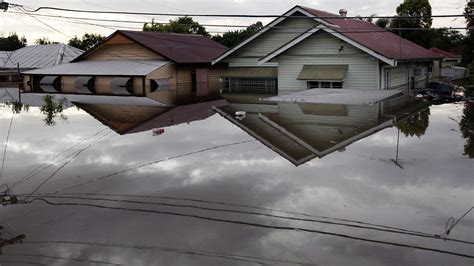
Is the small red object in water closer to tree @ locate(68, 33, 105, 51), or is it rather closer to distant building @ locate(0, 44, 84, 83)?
distant building @ locate(0, 44, 84, 83)

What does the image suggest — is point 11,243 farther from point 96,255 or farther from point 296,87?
point 296,87

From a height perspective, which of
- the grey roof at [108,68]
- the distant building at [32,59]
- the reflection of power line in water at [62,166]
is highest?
the distant building at [32,59]

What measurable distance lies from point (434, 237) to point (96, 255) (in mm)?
4126

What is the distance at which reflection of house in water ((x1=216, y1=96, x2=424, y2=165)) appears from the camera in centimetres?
1130

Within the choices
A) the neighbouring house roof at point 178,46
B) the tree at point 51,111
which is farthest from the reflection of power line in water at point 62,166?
the neighbouring house roof at point 178,46

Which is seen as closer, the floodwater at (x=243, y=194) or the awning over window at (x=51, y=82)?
the floodwater at (x=243, y=194)

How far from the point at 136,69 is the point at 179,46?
669cm

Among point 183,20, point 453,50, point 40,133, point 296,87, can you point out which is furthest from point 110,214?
point 453,50

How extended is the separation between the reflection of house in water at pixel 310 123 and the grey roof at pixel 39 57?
109 feet

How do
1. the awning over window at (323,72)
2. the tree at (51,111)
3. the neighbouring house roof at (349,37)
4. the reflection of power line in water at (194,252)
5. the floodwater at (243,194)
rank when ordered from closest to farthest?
the reflection of power line in water at (194,252) → the floodwater at (243,194) → the tree at (51,111) → the neighbouring house roof at (349,37) → the awning over window at (323,72)

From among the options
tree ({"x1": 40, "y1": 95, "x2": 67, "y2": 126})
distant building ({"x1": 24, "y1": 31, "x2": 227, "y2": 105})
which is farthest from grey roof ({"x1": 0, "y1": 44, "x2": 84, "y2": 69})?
tree ({"x1": 40, "y1": 95, "x2": 67, "y2": 126})

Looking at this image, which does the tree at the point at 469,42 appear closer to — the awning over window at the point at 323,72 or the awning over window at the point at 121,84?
the awning over window at the point at 323,72

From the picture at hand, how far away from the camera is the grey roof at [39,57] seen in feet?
158

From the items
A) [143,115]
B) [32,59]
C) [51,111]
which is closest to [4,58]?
[32,59]
